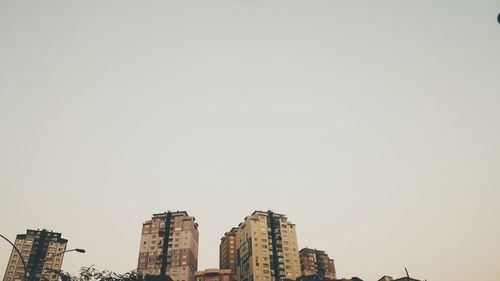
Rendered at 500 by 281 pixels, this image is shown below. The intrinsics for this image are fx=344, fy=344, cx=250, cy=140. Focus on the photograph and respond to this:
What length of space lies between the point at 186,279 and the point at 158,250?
12402 mm

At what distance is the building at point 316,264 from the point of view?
12062 cm

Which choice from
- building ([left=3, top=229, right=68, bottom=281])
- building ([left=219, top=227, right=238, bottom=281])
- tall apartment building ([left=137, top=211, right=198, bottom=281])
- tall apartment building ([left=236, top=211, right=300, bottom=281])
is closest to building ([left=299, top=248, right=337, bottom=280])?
tall apartment building ([left=236, top=211, right=300, bottom=281])

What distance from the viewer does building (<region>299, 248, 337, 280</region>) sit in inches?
4749

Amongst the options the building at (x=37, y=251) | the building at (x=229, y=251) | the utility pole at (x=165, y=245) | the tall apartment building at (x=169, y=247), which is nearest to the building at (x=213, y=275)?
the tall apartment building at (x=169, y=247)

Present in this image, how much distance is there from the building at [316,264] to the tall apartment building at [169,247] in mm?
38929

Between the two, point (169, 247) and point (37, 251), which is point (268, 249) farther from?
point (37, 251)

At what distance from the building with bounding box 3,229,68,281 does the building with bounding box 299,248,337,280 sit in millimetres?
78359

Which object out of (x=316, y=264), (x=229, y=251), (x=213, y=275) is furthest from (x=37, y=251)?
(x=316, y=264)

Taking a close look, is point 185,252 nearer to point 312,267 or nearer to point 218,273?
point 218,273

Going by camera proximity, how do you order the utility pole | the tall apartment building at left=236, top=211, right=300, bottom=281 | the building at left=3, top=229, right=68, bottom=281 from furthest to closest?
1. the utility pole
2. the building at left=3, top=229, right=68, bottom=281
3. the tall apartment building at left=236, top=211, right=300, bottom=281

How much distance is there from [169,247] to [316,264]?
2198 inches

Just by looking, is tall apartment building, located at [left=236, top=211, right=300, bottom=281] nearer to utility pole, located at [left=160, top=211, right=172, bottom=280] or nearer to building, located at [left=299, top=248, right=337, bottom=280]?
building, located at [left=299, top=248, right=337, bottom=280]

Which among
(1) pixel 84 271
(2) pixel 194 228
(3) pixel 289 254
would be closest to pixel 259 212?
(3) pixel 289 254

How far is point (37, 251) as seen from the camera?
104 meters
